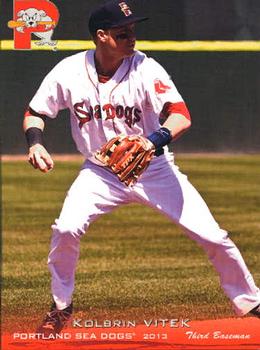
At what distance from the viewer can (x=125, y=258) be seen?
8.44m

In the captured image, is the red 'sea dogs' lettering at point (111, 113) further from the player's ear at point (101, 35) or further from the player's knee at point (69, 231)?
the player's knee at point (69, 231)

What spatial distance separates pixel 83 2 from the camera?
46.9ft

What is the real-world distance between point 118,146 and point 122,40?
50 centimetres

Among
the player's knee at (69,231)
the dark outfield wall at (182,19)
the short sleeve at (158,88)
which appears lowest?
the dark outfield wall at (182,19)

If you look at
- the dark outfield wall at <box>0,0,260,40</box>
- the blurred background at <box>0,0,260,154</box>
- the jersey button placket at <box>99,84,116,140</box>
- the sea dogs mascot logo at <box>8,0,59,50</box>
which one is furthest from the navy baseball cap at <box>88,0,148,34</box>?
the blurred background at <box>0,0,260,154</box>

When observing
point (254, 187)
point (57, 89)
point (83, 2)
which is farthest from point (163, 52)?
point (57, 89)

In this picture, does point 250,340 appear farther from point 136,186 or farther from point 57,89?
point 57,89

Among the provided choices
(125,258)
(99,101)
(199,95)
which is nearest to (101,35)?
(99,101)

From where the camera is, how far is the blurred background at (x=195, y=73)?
48.2 feet

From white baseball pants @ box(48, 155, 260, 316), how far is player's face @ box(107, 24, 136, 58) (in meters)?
0.51

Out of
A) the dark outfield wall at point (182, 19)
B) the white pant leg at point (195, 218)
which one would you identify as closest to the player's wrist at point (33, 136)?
the white pant leg at point (195, 218)

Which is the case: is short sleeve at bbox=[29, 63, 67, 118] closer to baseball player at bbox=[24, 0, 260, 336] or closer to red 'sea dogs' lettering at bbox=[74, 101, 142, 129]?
baseball player at bbox=[24, 0, 260, 336]

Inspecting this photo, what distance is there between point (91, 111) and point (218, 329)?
1.25 m

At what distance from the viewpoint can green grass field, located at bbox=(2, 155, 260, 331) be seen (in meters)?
6.52
